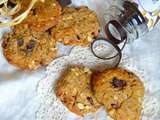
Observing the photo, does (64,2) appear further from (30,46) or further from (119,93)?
(119,93)

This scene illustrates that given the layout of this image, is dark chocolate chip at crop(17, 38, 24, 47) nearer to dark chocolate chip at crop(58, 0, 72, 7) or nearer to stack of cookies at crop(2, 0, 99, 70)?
stack of cookies at crop(2, 0, 99, 70)

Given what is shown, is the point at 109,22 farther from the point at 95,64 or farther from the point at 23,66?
the point at 23,66

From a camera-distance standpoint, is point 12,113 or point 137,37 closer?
point 12,113

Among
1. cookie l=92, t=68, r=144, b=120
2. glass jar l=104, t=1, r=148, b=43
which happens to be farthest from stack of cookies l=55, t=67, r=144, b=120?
glass jar l=104, t=1, r=148, b=43

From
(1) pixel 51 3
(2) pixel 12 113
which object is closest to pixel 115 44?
(1) pixel 51 3

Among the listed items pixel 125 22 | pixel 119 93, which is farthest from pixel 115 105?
pixel 125 22

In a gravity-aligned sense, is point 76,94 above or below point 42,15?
below
